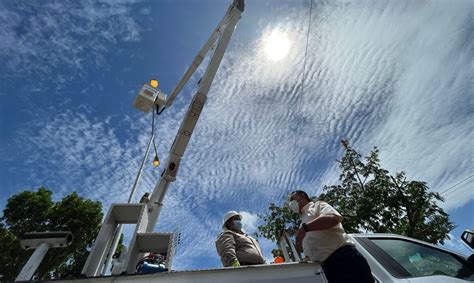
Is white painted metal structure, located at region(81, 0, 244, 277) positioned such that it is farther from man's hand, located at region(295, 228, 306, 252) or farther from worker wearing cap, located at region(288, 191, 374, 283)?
worker wearing cap, located at region(288, 191, 374, 283)

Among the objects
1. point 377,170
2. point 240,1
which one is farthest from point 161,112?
point 377,170

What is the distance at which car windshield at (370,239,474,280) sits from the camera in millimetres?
2596

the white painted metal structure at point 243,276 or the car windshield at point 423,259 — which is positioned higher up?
the car windshield at point 423,259

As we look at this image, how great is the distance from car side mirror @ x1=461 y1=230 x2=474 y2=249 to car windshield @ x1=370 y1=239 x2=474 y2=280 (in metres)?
0.21

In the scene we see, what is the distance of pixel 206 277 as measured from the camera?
1.79 m

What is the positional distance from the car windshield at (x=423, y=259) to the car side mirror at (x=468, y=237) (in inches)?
8.1

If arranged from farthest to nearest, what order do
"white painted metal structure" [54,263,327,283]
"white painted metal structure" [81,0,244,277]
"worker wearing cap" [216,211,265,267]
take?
"white painted metal structure" [81,0,244,277]
"worker wearing cap" [216,211,265,267]
"white painted metal structure" [54,263,327,283]

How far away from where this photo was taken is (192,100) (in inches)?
271

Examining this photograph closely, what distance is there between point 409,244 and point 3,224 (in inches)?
739

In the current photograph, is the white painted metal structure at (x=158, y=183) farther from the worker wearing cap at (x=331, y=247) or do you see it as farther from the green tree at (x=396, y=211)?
the green tree at (x=396, y=211)

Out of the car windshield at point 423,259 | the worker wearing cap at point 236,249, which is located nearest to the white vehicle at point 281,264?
the car windshield at point 423,259

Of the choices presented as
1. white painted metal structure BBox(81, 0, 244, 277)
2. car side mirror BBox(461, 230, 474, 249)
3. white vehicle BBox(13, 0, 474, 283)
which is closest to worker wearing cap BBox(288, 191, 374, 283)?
white vehicle BBox(13, 0, 474, 283)

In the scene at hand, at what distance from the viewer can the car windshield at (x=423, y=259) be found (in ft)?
8.52

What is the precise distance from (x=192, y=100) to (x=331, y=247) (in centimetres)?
542
